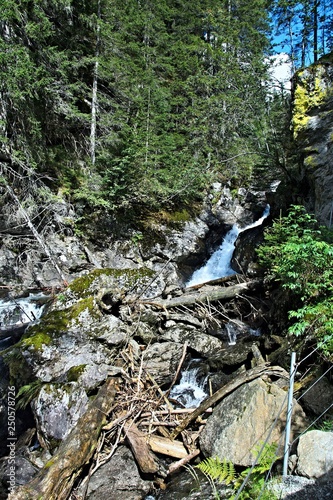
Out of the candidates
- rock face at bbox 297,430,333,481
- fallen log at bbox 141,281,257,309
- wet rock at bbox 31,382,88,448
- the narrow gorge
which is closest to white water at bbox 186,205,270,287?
the narrow gorge

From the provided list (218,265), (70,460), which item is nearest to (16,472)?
(70,460)

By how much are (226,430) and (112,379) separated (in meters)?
2.47

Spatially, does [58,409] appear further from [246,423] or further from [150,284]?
[150,284]

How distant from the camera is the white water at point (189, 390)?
5.72 meters

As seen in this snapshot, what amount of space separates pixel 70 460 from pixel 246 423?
2562mm

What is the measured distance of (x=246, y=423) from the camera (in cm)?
409

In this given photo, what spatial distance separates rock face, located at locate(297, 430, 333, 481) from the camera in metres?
2.85

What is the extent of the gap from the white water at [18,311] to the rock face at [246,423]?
24.3 ft

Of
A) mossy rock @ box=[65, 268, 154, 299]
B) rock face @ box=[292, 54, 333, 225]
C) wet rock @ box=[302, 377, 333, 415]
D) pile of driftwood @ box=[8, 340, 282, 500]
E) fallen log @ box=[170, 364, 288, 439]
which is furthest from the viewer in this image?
mossy rock @ box=[65, 268, 154, 299]

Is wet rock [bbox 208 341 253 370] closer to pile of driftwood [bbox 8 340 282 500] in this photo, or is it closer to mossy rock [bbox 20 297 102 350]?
pile of driftwood [bbox 8 340 282 500]

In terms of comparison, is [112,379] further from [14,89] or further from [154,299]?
[14,89]

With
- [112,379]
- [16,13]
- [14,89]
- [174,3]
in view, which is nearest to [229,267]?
[112,379]

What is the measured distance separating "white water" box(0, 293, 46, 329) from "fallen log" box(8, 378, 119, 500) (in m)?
5.76

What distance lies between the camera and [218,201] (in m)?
19.4
